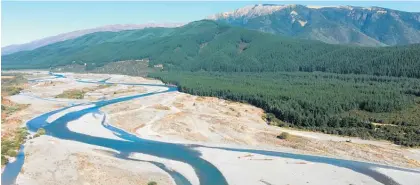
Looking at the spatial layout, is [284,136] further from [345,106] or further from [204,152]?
[345,106]

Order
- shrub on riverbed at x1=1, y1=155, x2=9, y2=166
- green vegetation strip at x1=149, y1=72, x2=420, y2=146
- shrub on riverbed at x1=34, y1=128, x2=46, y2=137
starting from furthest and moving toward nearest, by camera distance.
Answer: green vegetation strip at x1=149, y1=72, x2=420, y2=146, shrub on riverbed at x1=34, y1=128, x2=46, y2=137, shrub on riverbed at x1=1, y1=155, x2=9, y2=166

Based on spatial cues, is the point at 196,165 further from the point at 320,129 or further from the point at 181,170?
the point at 320,129

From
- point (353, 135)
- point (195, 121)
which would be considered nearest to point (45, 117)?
point (195, 121)

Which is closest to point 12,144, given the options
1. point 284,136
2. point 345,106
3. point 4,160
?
point 4,160

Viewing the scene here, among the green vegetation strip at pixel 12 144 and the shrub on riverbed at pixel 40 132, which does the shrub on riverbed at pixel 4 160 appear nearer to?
the green vegetation strip at pixel 12 144

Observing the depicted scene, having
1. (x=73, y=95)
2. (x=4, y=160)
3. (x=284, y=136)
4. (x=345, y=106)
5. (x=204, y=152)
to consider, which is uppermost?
(x=345, y=106)

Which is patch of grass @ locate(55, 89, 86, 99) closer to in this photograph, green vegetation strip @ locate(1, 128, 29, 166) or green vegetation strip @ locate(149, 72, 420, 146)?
green vegetation strip @ locate(149, 72, 420, 146)

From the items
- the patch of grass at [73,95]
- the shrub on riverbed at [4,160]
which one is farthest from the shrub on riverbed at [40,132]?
the patch of grass at [73,95]

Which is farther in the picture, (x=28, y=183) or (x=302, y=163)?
(x=302, y=163)

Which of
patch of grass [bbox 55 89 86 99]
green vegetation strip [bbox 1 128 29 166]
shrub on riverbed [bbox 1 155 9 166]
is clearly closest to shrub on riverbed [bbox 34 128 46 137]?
green vegetation strip [bbox 1 128 29 166]
